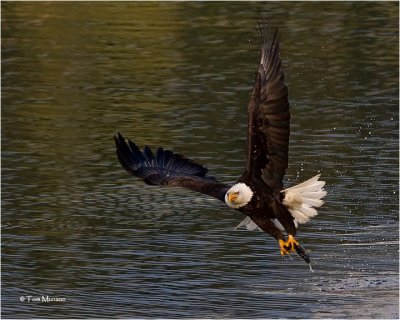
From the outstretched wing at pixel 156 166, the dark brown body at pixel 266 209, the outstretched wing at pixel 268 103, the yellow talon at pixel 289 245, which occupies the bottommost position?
the yellow talon at pixel 289 245

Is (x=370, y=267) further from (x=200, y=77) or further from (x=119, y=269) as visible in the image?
(x=200, y=77)

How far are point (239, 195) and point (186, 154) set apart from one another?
4.42 m

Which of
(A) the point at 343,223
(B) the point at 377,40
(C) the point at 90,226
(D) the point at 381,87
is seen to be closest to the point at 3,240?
(C) the point at 90,226

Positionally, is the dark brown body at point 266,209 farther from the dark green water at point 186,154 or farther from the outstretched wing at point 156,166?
the outstretched wing at point 156,166

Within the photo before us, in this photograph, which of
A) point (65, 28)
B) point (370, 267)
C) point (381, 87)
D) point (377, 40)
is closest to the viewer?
point (370, 267)

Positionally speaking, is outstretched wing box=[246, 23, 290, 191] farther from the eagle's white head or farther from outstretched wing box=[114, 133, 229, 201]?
outstretched wing box=[114, 133, 229, 201]

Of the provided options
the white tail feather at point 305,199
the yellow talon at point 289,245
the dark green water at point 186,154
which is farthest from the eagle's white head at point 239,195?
the dark green water at point 186,154

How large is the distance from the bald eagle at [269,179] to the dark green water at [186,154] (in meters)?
0.47

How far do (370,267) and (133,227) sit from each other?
1.98m

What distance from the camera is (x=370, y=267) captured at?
986 cm

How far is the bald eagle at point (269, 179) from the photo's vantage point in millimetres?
8688

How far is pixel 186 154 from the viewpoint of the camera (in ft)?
43.7

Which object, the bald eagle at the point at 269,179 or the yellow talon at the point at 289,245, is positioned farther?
the yellow talon at the point at 289,245

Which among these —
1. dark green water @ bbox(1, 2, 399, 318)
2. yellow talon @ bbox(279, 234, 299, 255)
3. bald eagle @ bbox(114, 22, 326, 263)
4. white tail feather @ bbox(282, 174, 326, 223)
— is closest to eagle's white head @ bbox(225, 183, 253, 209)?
bald eagle @ bbox(114, 22, 326, 263)
